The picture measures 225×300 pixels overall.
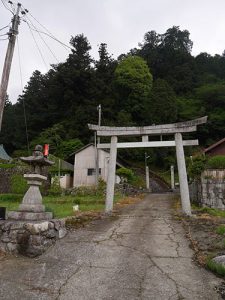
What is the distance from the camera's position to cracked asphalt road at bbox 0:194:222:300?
5336 millimetres

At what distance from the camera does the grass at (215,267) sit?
6.09 metres

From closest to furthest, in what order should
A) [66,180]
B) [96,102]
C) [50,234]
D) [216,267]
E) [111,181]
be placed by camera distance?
1. [216,267]
2. [50,234]
3. [111,181]
4. [66,180]
5. [96,102]

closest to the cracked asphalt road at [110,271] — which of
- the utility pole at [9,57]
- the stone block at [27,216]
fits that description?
the stone block at [27,216]

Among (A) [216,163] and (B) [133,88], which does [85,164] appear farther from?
(B) [133,88]

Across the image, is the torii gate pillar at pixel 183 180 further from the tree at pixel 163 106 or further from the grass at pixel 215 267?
the tree at pixel 163 106

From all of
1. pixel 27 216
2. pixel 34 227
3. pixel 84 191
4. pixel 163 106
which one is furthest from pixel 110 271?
pixel 163 106

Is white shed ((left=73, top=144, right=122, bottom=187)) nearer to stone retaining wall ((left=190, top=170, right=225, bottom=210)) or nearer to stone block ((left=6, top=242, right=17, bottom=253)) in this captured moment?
stone retaining wall ((left=190, top=170, right=225, bottom=210))

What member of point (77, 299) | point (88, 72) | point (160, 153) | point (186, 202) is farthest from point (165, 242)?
point (88, 72)

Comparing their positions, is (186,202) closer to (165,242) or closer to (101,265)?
(165,242)

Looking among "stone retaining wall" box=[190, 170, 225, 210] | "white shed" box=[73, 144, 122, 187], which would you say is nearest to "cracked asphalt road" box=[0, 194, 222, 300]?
"stone retaining wall" box=[190, 170, 225, 210]

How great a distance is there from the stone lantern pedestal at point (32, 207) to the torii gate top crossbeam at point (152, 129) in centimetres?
647

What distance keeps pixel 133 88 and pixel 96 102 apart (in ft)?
31.0

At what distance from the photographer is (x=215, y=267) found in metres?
6.27

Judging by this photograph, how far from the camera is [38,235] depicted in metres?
7.47
